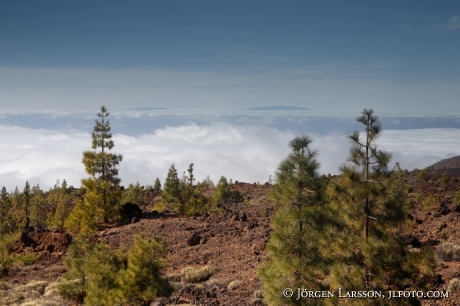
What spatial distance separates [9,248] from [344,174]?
1114 inches

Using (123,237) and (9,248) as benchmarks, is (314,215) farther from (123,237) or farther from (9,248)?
(9,248)

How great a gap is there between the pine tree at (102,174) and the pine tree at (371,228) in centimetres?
2687

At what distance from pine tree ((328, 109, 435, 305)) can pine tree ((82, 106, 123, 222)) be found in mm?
26871

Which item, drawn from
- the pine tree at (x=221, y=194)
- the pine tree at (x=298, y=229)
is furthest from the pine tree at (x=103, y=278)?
the pine tree at (x=221, y=194)

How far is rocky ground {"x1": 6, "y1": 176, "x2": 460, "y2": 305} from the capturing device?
47.6 feet

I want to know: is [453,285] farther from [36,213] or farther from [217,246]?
[36,213]

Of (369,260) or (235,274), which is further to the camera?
(235,274)

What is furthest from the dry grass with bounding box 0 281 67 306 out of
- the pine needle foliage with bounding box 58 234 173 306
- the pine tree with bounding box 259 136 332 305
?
the pine tree with bounding box 259 136 332 305

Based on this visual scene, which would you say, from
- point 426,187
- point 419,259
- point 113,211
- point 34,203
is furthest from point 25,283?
point 426,187

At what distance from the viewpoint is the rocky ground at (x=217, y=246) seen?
14.5 meters

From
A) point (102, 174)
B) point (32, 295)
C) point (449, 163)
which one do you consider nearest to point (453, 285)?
point (32, 295)

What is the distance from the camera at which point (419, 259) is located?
350 inches

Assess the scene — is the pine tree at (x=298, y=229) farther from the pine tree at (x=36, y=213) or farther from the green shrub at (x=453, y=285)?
the pine tree at (x=36, y=213)

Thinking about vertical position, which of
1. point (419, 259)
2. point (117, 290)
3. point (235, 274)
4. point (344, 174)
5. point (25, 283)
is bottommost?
point (25, 283)
